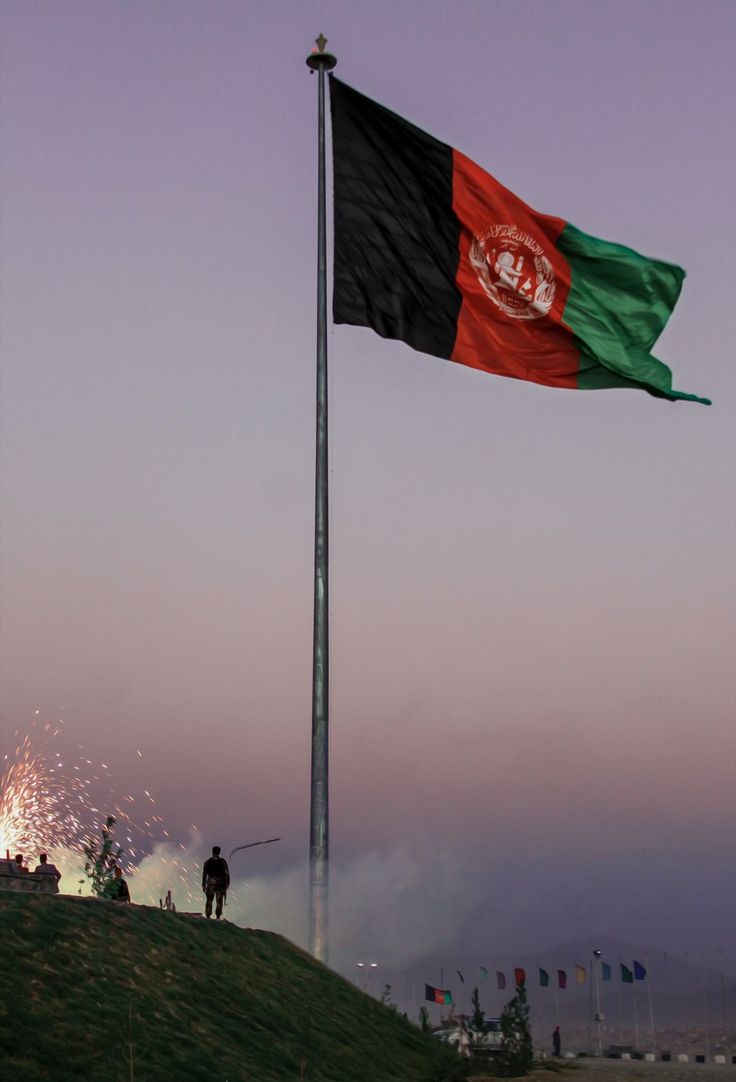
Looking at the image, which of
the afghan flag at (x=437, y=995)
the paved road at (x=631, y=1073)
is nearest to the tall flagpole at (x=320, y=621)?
the paved road at (x=631, y=1073)

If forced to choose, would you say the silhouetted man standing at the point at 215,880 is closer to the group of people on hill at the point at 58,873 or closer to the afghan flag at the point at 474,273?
the group of people on hill at the point at 58,873

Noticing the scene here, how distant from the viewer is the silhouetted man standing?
28.2m

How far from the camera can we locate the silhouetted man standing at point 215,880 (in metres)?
28.2

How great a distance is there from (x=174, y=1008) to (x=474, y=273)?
46.4 feet

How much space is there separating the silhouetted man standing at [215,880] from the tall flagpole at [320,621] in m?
8.00

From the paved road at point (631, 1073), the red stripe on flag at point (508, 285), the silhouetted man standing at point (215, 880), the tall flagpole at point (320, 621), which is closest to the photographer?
the tall flagpole at point (320, 621)

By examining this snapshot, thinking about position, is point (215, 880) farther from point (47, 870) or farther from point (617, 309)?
point (617, 309)

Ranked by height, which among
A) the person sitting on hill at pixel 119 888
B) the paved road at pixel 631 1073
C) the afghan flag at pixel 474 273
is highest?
the afghan flag at pixel 474 273

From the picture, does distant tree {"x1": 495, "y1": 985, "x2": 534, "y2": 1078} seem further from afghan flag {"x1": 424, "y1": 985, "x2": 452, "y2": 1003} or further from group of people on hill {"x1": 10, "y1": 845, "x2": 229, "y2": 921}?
afghan flag {"x1": 424, "y1": 985, "x2": 452, "y2": 1003}

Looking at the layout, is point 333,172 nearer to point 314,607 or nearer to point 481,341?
point 481,341

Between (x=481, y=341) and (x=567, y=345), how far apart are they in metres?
2.36

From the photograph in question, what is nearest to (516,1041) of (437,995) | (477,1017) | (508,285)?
(477,1017)

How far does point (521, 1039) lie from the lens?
25141mm

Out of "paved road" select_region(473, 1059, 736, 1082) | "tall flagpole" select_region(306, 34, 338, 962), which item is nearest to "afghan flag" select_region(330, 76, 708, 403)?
"tall flagpole" select_region(306, 34, 338, 962)
